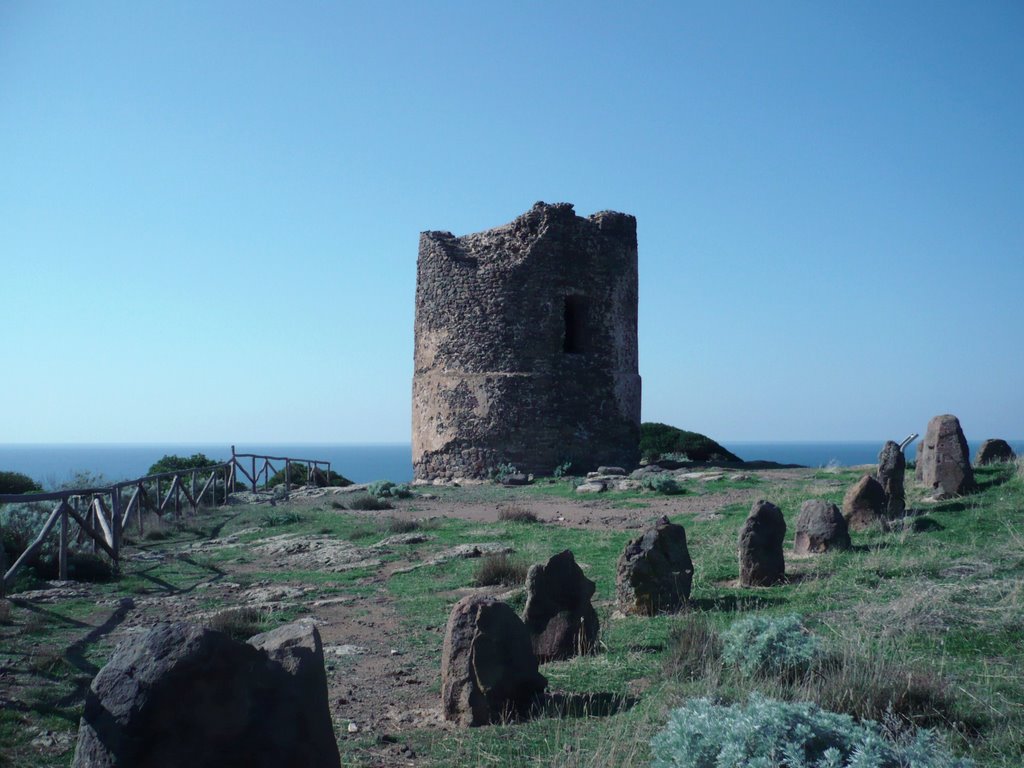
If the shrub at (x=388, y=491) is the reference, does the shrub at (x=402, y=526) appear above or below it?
below

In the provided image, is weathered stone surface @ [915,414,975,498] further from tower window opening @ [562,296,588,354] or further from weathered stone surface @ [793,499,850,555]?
tower window opening @ [562,296,588,354]

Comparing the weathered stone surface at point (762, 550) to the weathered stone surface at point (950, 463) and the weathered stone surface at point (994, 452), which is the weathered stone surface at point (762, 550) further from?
the weathered stone surface at point (994, 452)

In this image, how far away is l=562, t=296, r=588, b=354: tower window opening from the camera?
76.3 ft

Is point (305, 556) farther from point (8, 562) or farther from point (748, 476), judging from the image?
point (748, 476)

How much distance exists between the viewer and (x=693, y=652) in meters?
5.88

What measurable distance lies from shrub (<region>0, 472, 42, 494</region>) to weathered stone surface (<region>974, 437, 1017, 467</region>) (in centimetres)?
2371

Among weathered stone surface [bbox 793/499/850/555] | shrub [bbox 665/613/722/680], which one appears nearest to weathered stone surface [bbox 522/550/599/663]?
shrub [bbox 665/613/722/680]

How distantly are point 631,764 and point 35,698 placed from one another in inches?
176

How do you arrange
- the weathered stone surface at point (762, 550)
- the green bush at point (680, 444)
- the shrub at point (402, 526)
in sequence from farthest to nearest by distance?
the green bush at point (680, 444)
the shrub at point (402, 526)
the weathered stone surface at point (762, 550)

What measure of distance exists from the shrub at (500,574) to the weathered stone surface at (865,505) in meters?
4.30

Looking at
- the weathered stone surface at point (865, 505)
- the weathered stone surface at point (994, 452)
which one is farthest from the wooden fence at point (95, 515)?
the weathered stone surface at point (994, 452)

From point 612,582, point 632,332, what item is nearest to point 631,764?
point 612,582

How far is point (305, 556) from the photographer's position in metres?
13.2

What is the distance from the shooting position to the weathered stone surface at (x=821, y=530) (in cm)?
970
